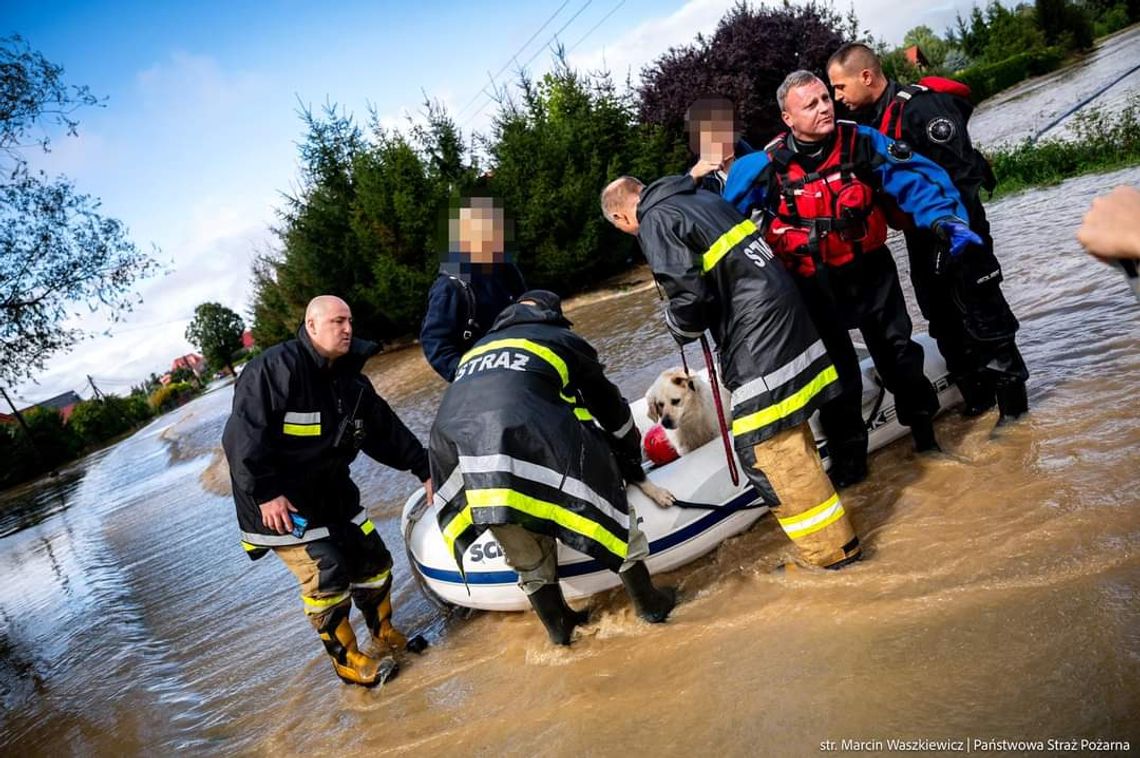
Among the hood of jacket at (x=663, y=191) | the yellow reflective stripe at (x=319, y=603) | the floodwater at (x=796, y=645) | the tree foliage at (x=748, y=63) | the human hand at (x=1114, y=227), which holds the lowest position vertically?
the floodwater at (x=796, y=645)

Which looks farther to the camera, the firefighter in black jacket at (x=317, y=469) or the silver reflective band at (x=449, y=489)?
the firefighter in black jacket at (x=317, y=469)

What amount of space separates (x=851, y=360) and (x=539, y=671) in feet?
8.61

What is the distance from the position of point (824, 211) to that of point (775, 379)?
114cm

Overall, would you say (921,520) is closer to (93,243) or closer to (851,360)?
(851,360)

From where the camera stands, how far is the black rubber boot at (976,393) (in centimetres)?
464

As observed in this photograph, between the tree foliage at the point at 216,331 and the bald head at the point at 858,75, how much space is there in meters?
67.2

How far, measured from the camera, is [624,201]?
11.7 feet

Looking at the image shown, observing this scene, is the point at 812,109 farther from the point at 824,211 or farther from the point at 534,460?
the point at 534,460

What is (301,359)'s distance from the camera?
3.96 metres

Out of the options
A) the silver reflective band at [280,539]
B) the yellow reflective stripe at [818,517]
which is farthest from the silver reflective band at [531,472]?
the silver reflective band at [280,539]

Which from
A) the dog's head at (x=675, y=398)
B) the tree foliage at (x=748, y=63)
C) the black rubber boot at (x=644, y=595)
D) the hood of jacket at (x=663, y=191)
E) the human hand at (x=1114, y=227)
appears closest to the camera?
the human hand at (x=1114, y=227)

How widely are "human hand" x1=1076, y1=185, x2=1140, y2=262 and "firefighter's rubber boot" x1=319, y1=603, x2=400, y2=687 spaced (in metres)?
4.01

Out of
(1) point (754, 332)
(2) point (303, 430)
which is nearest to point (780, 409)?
(1) point (754, 332)

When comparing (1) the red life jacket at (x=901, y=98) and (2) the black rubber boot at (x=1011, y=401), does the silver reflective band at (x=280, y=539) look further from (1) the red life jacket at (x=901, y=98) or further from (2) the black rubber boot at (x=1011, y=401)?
(2) the black rubber boot at (x=1011, y=401)
